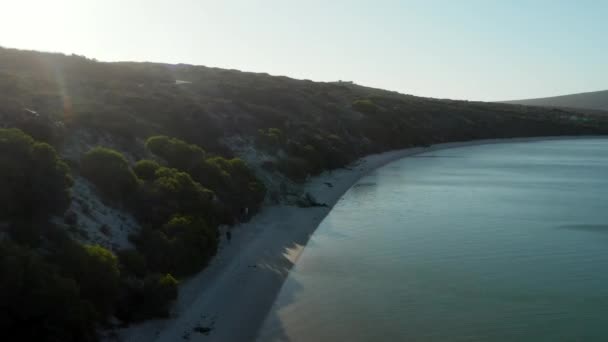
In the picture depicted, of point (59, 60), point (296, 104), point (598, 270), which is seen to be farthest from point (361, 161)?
point (598, 270)

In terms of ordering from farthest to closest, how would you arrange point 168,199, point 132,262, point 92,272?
point 168,199 → point 132,262 → point 92,272

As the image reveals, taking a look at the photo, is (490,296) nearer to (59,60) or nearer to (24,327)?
(24,327)

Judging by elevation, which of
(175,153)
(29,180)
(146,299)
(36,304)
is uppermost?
(175,153)

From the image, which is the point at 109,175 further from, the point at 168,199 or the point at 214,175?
the point at 214,175

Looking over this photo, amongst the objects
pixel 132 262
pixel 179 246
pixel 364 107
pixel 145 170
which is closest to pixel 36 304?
pixel 132 262

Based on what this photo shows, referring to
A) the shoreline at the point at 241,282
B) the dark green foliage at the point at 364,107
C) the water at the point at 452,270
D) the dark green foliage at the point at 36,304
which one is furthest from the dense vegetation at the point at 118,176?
the dark green foliage at the point at 364,107

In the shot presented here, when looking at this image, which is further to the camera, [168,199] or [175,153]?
[175,153]

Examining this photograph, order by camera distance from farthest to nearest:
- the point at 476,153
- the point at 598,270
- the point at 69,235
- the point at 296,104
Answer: the point at 476,153 → the point at 296,104 → the point at 598,270 → the point at 69,235

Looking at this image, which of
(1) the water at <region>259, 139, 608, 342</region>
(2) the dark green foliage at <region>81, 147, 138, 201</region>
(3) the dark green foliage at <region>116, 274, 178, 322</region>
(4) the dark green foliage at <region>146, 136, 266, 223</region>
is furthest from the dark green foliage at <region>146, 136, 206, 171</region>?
(3) the dark green foliage at <region>116, 274, 178, 322</region>
